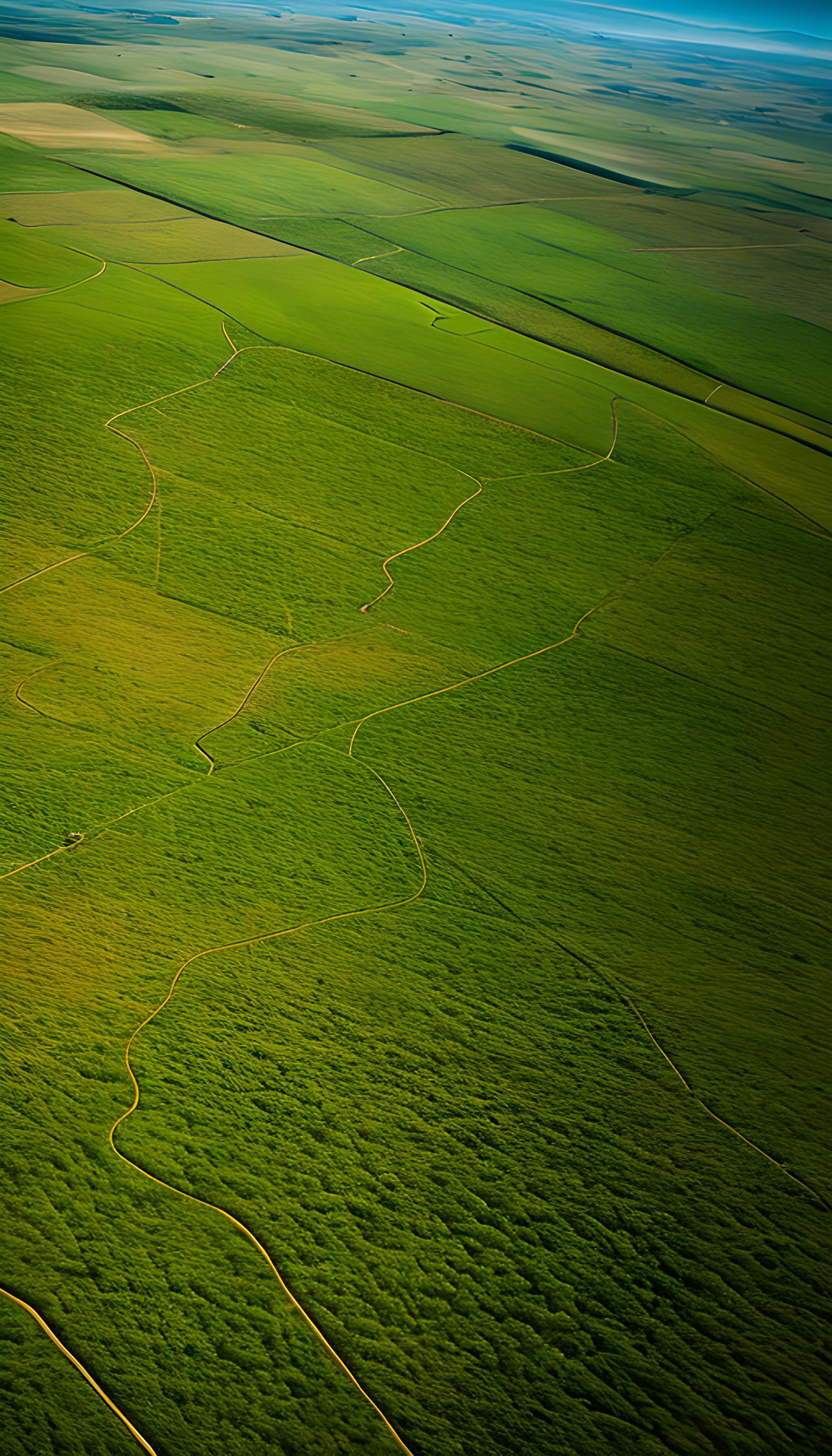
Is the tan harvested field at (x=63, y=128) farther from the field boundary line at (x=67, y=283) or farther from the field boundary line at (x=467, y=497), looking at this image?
the field boundary line at (x=467, y=497)

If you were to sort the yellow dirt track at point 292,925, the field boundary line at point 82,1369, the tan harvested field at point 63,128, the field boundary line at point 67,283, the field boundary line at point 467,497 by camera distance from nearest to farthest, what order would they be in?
the field boundary line at point 82,1369 < the yellow dirt track at point 292,925 < the field boundary line at point 467,497 < the field boundary line at point 67,283 < the tan harvested field at point 63,128

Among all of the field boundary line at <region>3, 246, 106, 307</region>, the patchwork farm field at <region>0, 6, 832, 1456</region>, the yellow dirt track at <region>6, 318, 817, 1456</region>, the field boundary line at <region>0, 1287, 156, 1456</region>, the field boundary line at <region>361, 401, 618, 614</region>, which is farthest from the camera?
the field boundary line at <region>3, 246, 106, 307</region>

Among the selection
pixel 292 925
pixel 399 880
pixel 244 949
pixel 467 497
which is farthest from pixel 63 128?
pixel 244 949

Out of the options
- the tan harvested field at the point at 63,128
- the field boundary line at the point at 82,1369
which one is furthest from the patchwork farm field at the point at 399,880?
the tan harvested field at the point at 63,128

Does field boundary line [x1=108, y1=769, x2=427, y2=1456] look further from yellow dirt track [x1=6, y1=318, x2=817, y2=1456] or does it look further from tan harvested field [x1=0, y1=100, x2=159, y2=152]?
tan harvested field [x1=0, y1=100, x2=159, y2=152]

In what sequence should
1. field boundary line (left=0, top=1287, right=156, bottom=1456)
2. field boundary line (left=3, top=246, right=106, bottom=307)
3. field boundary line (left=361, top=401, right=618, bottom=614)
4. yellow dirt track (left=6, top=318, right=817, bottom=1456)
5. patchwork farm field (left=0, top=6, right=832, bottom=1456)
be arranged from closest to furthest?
field boundary line (left=0, top=1287, right=156, bottom=1456), yellow dirt track (left=6, top=318, right=817, bottom=1456), patchwork farm field (left=0, top=6, right=832, bottom=1456), field boundary line (left=361, top=401, right=618, bottom=614), field boundary line (left=3, top=246, right=106, bottom=307)

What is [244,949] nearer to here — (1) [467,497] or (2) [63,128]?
(1) [467,497]

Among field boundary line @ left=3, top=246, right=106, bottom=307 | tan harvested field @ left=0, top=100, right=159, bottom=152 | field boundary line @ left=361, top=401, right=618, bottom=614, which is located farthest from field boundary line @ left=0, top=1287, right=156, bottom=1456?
tan harvested field @ left=0, top=100, right=159, bottom=152
